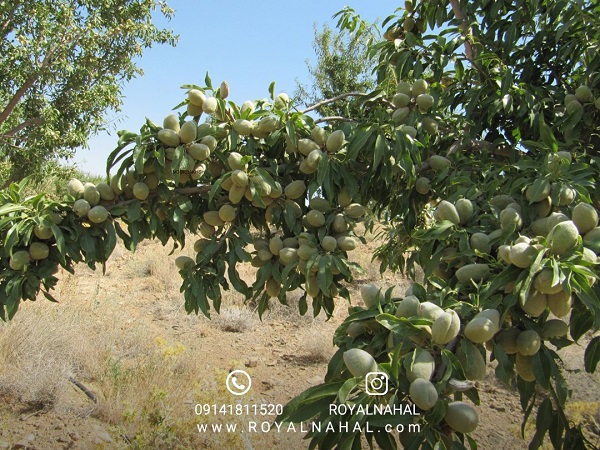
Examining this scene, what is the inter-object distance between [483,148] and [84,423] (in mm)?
3457

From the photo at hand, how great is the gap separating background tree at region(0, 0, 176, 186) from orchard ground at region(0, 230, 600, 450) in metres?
2.25

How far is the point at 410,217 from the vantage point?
234cm

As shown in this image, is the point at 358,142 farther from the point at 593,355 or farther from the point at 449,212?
the point at 593,355

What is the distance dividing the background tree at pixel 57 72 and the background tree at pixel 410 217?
6.48 m

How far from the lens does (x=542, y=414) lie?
1513 millimetres

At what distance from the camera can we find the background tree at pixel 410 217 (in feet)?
3.59

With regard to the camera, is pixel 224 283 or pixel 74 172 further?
pixel 74 172

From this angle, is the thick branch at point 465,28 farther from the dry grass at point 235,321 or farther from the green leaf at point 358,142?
the dry grass at point 235,321

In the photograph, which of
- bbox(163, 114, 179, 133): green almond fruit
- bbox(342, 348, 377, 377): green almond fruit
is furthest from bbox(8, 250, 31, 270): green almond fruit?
bbox(342, 348, 377, 377): green almond fruit

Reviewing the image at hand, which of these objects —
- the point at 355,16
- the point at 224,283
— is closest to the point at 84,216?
the point at 224,283

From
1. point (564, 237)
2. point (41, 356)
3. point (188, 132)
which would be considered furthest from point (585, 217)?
point (41, 356)

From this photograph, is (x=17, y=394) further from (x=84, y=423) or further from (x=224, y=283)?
(x=224, y=283)

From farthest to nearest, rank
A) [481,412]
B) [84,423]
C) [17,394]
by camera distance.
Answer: [481,412], [17,394], [84,423]

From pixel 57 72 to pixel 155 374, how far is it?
222 inches
